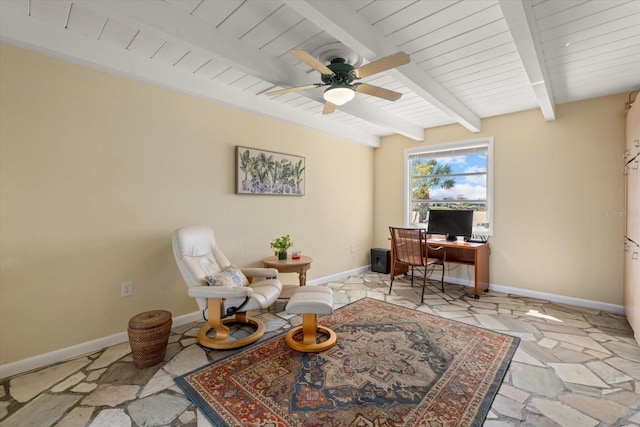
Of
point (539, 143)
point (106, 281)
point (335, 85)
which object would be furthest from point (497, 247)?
point (106, 281)

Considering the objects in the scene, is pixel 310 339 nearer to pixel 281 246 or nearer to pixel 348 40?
pixel 281 246

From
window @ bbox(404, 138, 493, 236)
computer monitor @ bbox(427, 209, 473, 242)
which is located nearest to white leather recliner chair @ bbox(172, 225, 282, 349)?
computer monitor @ bbox(427, 209, 473, 242)

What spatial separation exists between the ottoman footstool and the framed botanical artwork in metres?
1.51

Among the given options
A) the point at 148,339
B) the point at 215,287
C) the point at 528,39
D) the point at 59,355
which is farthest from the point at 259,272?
the point at 528,39

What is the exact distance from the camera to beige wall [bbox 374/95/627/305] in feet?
11.1

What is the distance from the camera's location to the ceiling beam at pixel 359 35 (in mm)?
1670

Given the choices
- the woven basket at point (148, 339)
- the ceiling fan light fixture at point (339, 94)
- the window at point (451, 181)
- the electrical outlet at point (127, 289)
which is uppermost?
the ceiling fan light fixture at point (339, 94)

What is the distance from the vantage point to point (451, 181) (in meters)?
4.71

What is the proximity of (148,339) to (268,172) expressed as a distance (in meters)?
2.23

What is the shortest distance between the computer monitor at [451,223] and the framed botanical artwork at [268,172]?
2096 millimetres

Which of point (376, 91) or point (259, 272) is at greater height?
point (376, 91)

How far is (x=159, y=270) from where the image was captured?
9.32 feet

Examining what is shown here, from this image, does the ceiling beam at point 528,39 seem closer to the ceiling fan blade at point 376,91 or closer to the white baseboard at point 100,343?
the ceiling fan blade at point 376,91

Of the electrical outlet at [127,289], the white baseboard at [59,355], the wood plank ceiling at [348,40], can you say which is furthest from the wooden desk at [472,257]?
the white baseboard at [59,355]
